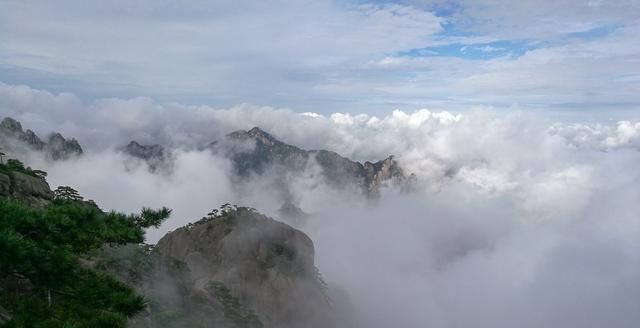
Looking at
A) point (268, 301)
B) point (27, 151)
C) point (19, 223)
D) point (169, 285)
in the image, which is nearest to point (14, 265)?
point (19, 223)

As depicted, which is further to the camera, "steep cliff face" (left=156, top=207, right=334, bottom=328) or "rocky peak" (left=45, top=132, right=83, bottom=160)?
"rocky peak" (left=45, top=132, right=83, bottom=160)

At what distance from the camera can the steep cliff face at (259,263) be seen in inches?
2594

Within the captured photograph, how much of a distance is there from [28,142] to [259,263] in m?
116

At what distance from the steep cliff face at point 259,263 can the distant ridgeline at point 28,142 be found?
6627 centimetres

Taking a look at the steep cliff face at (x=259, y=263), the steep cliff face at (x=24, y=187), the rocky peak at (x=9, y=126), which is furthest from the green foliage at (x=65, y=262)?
the rocky peak at (x=9, y=126)

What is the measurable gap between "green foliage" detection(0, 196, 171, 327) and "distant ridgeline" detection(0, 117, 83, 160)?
11067cm

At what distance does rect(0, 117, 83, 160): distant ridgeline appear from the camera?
128m

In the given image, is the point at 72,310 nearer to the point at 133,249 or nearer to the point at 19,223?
the point at 19,223

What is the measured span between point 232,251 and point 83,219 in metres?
53.8

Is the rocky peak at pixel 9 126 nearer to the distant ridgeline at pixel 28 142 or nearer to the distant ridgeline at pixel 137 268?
the distant ridgeline at pixel 28 142

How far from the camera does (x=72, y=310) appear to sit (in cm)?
1363

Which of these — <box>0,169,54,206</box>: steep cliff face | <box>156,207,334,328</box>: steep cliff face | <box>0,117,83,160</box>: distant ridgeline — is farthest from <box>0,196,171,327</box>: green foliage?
<box>0,117,83,160</box>: distant ridgeline

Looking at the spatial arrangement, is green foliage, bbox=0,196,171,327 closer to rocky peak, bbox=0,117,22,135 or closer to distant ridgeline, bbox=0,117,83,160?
distant ridgeline, bbox=0,117,83,160

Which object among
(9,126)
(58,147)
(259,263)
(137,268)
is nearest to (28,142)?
(9,126)
